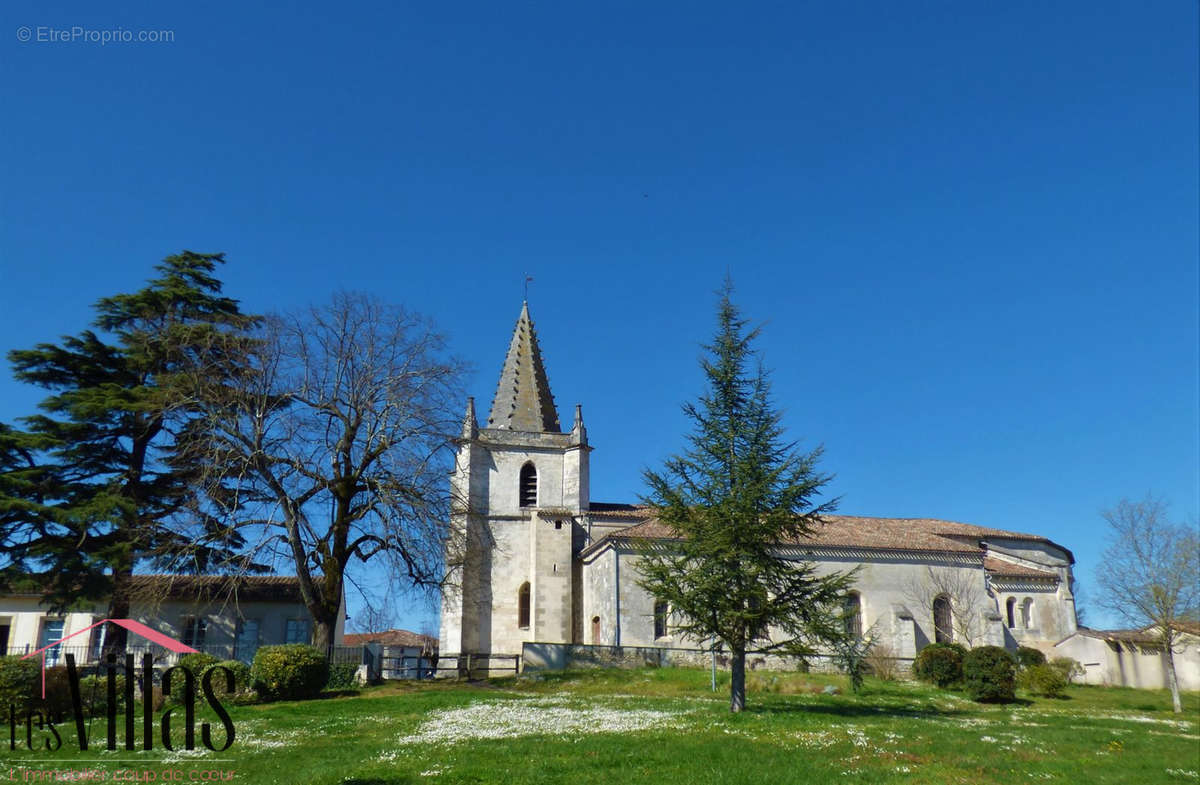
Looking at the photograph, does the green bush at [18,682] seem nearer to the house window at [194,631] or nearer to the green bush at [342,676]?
the green bush at [342,676]

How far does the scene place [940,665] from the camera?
101ft

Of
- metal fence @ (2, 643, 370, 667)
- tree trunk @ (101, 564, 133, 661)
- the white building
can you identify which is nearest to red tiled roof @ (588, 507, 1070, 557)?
metal fence @ (2, 643, 370, 667)

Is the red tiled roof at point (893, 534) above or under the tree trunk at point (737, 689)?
above

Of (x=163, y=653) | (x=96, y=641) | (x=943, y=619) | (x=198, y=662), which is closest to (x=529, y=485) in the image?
(x=163, y=653)

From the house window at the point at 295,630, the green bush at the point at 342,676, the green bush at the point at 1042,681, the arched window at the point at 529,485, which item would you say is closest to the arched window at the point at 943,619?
the green bush at the point at 1042,681

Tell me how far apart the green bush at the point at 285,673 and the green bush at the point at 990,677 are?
1946cm

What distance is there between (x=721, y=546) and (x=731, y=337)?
551 cm

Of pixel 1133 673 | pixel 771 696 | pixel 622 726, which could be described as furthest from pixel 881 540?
pixel 622 726

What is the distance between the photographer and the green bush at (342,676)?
25344mm

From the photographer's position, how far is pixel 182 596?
107ft

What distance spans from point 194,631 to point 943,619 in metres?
31.6

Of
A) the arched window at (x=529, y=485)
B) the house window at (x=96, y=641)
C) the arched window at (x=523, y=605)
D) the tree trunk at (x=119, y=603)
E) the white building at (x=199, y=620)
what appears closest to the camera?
the tree trunk at (x=119, y=603)

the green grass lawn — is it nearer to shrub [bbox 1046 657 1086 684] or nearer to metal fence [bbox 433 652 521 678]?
metal fence [bbox 433 652 521 678]

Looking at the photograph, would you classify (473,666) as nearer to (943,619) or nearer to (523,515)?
(523,515)
